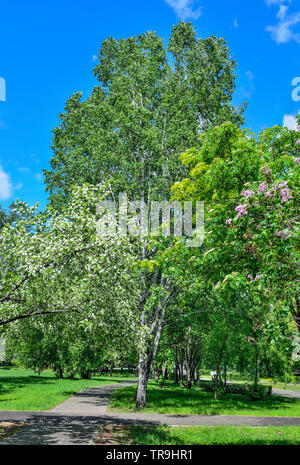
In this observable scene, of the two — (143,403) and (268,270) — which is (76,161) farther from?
(268,270)

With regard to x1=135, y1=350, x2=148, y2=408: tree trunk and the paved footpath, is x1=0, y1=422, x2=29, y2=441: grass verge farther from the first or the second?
x1=135, y1=350, x2=148, y2=408: tree trunk

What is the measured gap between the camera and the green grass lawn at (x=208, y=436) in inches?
414

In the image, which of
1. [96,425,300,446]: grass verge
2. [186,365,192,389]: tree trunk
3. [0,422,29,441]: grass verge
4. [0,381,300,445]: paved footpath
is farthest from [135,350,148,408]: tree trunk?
[186,365,192,389]: tree trunk

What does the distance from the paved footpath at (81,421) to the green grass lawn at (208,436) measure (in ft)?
4.17

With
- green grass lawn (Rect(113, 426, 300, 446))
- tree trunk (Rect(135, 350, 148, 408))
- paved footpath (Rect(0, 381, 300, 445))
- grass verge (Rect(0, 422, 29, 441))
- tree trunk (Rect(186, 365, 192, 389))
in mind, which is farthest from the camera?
tree trunk (Rect(186, 365, 192, 389))

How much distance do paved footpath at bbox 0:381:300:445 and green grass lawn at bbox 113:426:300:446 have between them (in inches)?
50.0

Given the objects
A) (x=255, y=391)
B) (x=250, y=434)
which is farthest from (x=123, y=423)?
(x=255, y=391)

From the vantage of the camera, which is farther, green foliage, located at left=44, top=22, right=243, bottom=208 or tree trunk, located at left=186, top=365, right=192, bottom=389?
tree trunk, located at left=186, top=365, right=192, bottom=389

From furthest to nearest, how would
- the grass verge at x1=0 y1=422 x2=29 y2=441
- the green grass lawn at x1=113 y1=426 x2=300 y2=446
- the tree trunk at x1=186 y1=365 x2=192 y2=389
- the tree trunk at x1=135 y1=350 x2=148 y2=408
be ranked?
the tree trunk at x1=186 y1=365 x2=192 y2=389
the tree trunk at x1=135 y1=350 x2=148 y2=408
the grass verge at x1=0 y1=422 x2=29 y2=441
the green grass lawn at x1=113 y1=426 x2=300 y2=446

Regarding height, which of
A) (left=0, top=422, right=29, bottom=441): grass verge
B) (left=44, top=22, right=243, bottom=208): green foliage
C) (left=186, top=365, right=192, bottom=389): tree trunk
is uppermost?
(left=44, top=22, right=243, bottom=208): green foliage

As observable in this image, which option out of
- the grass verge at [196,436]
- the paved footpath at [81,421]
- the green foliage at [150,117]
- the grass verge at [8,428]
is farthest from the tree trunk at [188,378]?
the grass verge at [8,428]

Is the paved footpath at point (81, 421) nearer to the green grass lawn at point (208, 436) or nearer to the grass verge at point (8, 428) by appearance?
the grass verge at point (8, 428)

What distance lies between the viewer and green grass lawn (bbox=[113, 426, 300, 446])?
10.5 meters

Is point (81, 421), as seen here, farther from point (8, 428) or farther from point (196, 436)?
point (196, 436)
